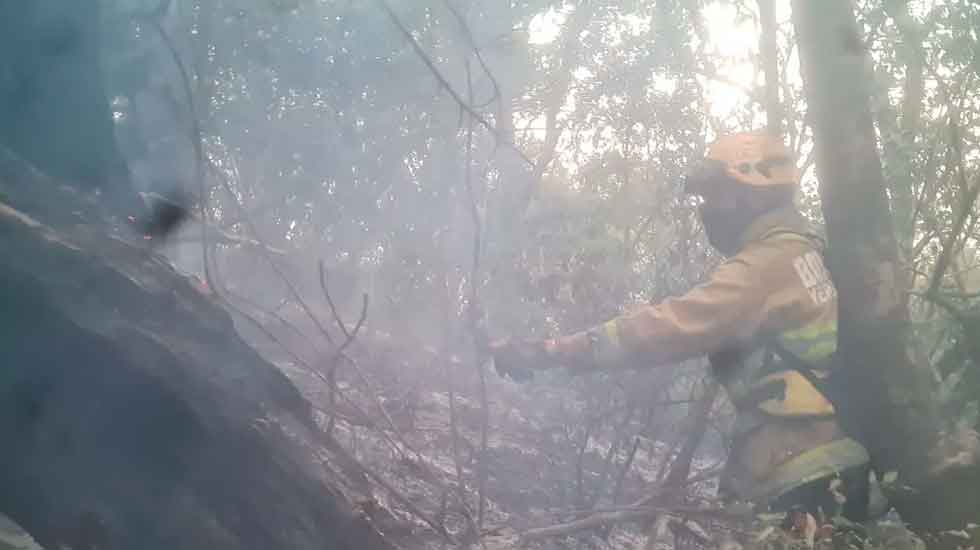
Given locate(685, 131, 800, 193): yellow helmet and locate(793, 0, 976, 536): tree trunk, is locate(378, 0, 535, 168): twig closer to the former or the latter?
locate(685, 131, 800, 193): yellow helmet

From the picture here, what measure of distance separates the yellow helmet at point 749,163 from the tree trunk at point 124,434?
1639mm

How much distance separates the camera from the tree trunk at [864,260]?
85.8 inches

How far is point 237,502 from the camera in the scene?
216cm

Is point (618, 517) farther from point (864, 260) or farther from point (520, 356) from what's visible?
point (864, 260)

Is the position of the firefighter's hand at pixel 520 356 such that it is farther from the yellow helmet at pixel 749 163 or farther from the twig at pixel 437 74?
the yellow helmet at pixel 749 163

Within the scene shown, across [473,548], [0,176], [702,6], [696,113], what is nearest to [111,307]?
[0,176]

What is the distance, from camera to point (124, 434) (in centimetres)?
216

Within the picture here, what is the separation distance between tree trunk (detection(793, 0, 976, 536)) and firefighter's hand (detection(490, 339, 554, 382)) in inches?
36.4

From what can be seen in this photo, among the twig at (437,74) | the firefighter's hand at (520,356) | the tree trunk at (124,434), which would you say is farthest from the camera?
the firefighter's hand at (520,356)

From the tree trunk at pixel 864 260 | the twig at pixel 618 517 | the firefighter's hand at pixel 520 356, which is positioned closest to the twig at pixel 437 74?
the firefighter's hand at pixel 520 356

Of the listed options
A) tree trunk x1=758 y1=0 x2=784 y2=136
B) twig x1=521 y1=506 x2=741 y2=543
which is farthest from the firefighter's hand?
tree trunk x1=758 y1=0 x2=784 y2=136

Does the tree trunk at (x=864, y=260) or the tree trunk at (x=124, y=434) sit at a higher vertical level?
the tree trunk at (x=864, y=260)

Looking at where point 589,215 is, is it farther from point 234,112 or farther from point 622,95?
point 234,112

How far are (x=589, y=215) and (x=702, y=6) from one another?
8.31 feet
